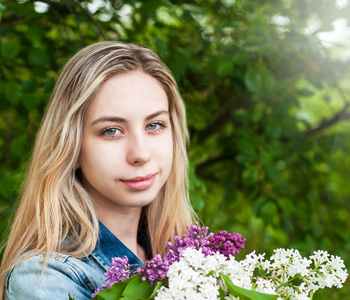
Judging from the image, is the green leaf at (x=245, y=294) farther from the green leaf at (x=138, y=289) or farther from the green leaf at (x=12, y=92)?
the green leaf at (x=12, y=92)

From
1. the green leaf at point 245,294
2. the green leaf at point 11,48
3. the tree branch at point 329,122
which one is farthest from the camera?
the tree branch at point 329,122

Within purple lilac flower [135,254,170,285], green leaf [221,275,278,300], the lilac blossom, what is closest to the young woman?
the lilac blossom

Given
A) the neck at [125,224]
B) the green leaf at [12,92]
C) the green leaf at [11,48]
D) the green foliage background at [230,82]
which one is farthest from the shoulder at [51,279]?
the green leaf at [11,48]

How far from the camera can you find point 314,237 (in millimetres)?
2885

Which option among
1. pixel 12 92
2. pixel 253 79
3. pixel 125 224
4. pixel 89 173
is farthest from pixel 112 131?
pixel 253 79

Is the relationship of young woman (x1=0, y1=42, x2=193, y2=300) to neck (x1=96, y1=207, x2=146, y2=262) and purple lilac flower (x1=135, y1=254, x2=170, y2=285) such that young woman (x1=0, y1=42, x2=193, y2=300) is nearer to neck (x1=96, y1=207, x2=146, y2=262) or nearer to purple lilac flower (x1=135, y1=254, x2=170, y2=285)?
neck (x1=96, y1=207, x2=146, y2=262)

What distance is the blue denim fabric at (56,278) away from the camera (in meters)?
1.29

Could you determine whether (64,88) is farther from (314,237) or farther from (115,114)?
(314,237)

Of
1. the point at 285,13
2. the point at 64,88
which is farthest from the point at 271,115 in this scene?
the point at 64,88

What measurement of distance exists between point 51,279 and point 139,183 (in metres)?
0.40

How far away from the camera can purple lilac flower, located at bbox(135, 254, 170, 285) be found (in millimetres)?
977

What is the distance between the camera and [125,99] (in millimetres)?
1447

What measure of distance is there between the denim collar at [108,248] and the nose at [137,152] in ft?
1.04

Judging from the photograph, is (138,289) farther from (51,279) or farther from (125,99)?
(125,99)
